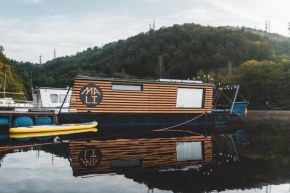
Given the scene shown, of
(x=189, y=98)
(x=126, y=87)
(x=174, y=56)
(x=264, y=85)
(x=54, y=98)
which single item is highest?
(x=174, y=56)

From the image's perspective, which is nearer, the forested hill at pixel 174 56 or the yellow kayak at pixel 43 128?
the yellow kayak at pixel 43 128

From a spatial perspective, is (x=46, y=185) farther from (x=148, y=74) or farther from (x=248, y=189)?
(x=148, y=74)

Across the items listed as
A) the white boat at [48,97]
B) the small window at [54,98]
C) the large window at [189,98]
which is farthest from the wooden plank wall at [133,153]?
the small window at [54,98]

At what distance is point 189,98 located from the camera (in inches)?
894

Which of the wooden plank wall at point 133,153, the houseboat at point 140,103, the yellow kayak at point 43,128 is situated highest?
the houseboat at point 140,103

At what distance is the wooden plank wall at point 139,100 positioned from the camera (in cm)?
1988

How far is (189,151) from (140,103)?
10052 mm

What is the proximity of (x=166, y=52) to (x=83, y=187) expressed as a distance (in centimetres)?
9939

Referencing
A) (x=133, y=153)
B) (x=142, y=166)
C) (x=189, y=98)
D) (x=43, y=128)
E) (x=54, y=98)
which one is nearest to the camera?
(x=142, y=166)

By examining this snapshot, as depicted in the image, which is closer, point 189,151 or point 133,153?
point 133,153

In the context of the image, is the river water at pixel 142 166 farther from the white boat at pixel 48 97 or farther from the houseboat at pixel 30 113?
the white boat at pixel 48 97

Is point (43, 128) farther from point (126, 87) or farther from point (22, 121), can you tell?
point (126, 87)

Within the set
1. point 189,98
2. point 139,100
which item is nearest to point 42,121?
point 139,100

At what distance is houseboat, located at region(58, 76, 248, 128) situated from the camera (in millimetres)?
19859
